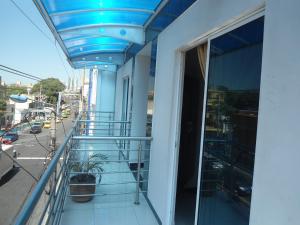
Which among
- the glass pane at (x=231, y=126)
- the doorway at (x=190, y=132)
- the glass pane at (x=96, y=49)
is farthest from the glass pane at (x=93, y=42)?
the glass pane at (x=231, y=126)

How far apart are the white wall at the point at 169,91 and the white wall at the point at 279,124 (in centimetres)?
64

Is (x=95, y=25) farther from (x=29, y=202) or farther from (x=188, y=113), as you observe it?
(x=29, y=202)

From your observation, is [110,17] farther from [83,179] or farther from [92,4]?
[83,179]

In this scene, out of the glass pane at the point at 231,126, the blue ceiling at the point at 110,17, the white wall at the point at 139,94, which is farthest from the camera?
the white wall at the point at 139,94

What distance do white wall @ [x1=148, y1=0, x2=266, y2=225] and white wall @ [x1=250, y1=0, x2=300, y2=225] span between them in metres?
0.64

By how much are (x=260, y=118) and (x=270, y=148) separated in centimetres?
17

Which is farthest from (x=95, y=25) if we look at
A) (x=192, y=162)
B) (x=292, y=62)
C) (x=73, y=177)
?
(x=292, y=62)

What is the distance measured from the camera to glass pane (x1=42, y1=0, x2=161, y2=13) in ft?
9.93

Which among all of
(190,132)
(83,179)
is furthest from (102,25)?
(83,179)

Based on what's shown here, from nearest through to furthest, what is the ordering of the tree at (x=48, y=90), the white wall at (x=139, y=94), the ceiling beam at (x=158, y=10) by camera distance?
the ceiling beam at (x=158, y=10) → the white wall at (x=139, y=94) → the tree at (x=48, y=90)

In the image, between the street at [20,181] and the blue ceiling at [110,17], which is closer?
the blue ceiling at [110,17]

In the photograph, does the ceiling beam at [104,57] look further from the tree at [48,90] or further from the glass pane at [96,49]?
the tree at [48,90]

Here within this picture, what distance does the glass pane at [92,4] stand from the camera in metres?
3.03

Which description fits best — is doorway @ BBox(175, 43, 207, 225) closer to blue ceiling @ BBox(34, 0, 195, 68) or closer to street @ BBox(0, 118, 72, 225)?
blue ceiling @ BBox(34, 0, 195, 68)
